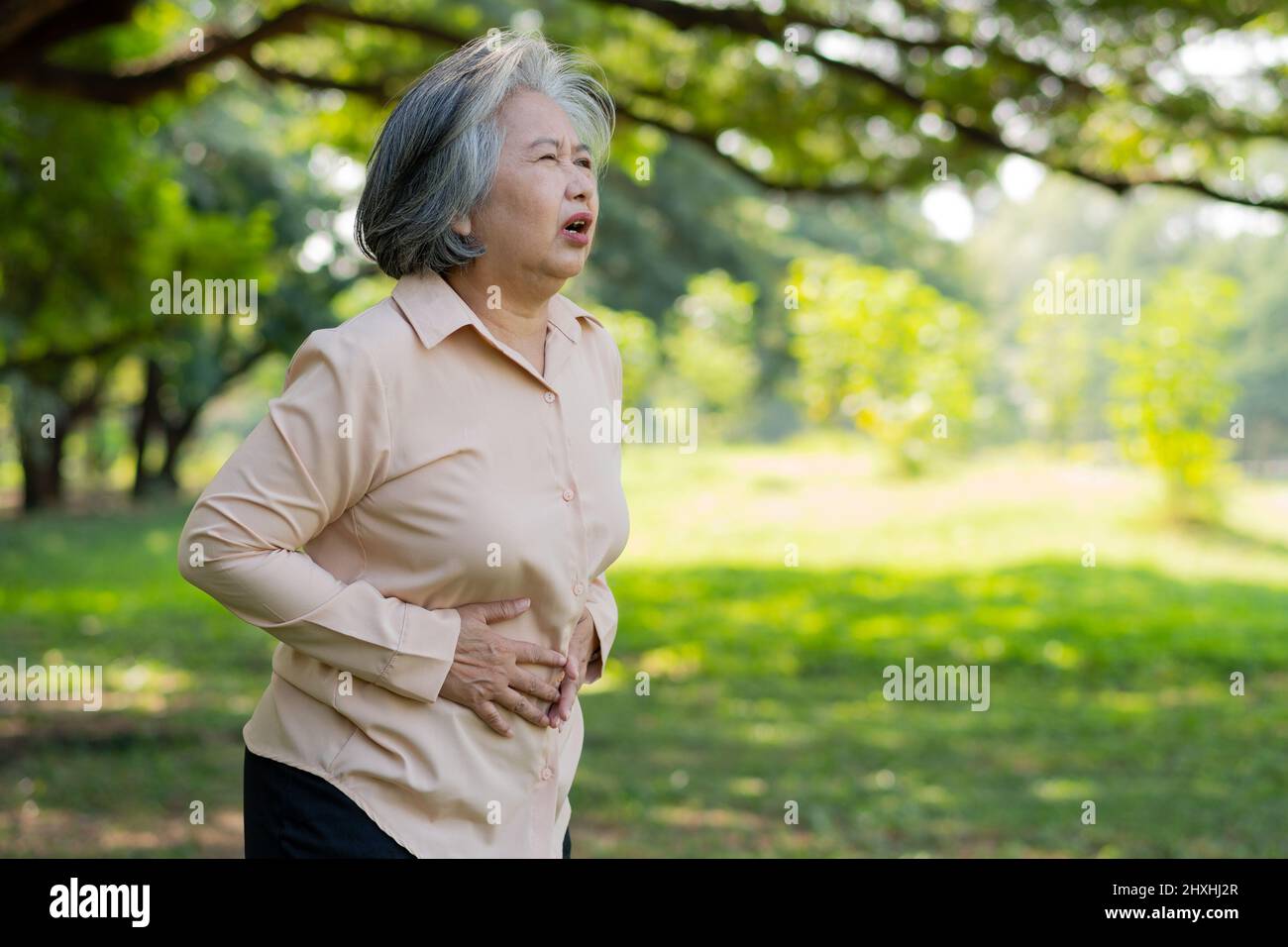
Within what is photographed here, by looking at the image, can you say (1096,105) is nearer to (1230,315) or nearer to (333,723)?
(333,723)

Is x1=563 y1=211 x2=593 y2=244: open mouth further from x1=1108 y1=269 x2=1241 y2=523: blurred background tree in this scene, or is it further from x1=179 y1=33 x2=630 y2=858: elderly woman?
x1=1108 y1=269 x2=1241 y2=523: blurred background tree

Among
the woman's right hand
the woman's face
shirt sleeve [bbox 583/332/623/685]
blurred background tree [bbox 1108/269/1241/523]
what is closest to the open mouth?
the woman's face

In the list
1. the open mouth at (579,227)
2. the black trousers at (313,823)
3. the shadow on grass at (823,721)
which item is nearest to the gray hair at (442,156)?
the open mouth at (579,227)

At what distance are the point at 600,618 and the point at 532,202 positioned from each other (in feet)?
2.38

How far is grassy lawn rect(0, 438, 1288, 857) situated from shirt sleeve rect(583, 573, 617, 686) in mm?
3114

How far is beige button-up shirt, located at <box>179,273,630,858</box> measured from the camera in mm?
1977

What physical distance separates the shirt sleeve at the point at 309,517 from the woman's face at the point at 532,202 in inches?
11.7

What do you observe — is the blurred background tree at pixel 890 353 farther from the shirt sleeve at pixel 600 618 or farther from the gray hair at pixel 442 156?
the gray hair at pixel 442 156

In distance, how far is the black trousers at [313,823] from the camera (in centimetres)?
203

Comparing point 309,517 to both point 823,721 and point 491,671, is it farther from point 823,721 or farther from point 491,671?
point 823,721

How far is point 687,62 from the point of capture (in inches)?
303

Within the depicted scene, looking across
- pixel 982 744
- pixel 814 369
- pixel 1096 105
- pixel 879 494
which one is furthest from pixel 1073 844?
pixel 814 369

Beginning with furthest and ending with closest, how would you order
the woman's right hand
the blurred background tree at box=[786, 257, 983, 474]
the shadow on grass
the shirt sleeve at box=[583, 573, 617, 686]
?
the blurred background tree at box=[786, 257, 983, 474]
the shadow on grass
the shirt sleeve at box=[583, 573, 617, 686]
the woman's right hand

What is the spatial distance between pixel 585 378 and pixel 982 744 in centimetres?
579
